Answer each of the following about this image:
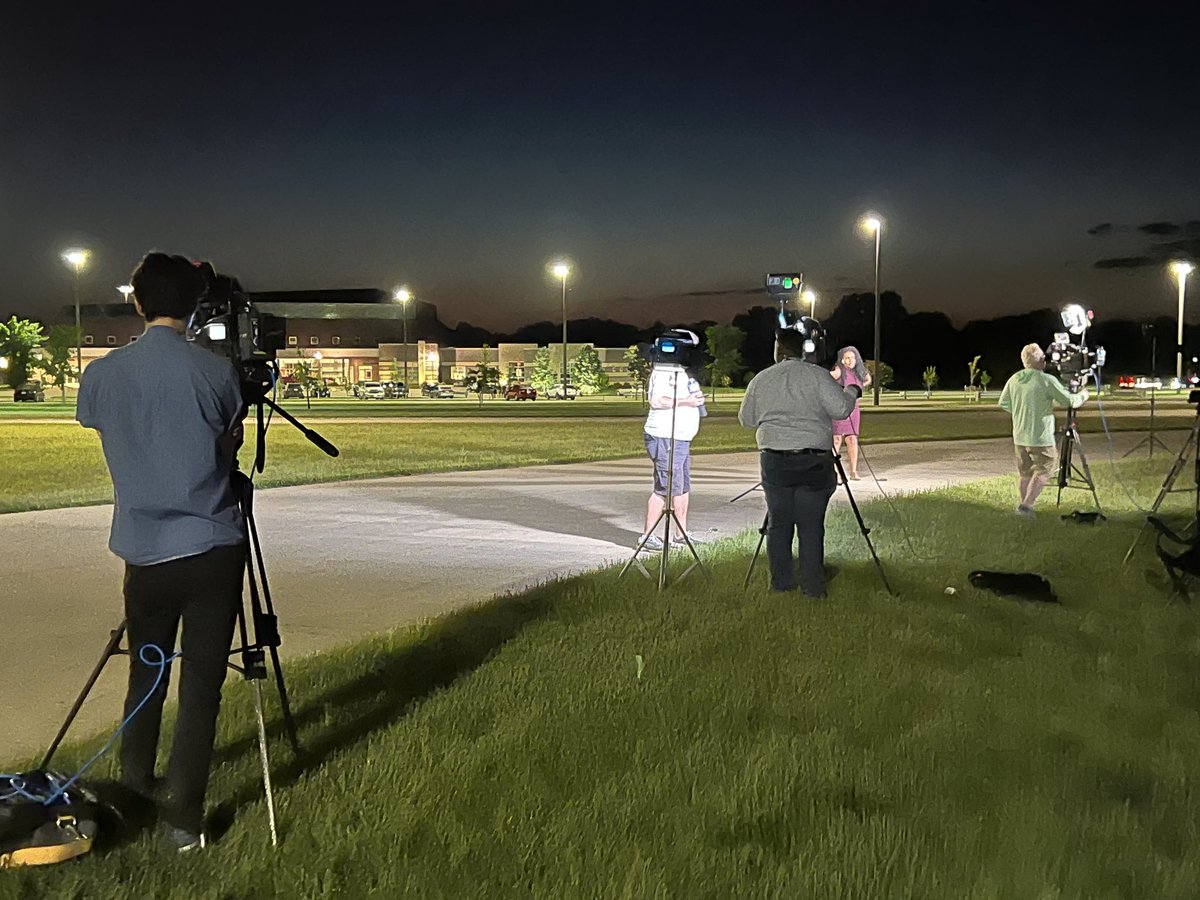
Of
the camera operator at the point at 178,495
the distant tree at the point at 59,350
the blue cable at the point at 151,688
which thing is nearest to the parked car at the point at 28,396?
the distant tree at the point at 59,350

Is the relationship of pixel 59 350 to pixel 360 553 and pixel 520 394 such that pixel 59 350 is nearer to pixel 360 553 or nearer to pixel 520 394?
pixel 520 394

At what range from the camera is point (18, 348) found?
3556 inches

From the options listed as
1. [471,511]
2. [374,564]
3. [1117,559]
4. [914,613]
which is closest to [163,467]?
[914,613]

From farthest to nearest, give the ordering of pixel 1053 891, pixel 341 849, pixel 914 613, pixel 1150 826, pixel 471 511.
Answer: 1. pixel 471 511
2. pixel 914 613
3. pixel 1150 826
4. pixel 341 849
5. pixel 1053 891

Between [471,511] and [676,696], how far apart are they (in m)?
7.79

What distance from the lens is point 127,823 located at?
3.84 m

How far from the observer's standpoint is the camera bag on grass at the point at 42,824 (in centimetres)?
348

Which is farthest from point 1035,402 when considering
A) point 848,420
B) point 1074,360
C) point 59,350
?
point 59,350

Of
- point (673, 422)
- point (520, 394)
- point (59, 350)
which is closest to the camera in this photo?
point (673, 422)

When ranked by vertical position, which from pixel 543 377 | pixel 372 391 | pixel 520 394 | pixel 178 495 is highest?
pixel 543 377

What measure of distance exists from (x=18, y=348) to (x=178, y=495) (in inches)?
3904

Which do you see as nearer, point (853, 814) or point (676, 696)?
point (853, 814)

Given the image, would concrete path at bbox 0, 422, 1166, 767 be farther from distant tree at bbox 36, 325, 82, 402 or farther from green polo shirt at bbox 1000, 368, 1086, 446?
distant tree at bbox 36, 325, 82, 402

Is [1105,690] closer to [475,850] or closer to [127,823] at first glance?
[475,850]
